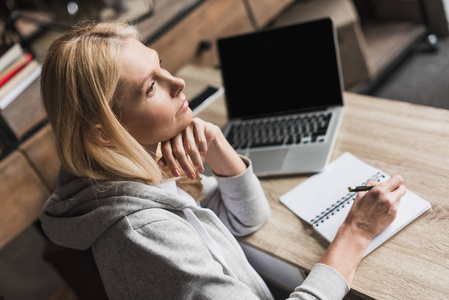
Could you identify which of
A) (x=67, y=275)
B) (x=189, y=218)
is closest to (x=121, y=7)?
(x=67, y=275)

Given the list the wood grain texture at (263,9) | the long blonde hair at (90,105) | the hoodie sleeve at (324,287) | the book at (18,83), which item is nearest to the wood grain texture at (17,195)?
the book at (18,83)

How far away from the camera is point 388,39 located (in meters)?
2.52

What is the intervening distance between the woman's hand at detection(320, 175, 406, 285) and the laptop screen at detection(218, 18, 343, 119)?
400mm

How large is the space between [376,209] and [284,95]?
0.51 meters

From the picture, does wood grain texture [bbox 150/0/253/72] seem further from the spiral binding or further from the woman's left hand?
the spiral binding

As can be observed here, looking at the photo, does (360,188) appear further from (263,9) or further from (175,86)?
(263,9)

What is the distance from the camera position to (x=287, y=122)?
1.26 m

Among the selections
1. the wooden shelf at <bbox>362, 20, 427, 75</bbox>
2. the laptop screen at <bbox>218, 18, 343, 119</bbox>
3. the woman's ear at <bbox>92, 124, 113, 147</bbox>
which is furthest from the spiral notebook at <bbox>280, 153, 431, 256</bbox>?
the wooden shelf at <bbox>362, 20, 427, 75</bbox>

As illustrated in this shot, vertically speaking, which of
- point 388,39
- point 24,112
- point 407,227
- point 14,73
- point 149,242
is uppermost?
point 14,73

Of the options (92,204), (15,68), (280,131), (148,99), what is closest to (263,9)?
(280,131)

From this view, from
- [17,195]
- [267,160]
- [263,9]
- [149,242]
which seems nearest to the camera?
[149,242]

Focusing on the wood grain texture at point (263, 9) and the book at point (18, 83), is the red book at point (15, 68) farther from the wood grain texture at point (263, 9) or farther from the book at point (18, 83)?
the wood grain texture at point (263, 9)

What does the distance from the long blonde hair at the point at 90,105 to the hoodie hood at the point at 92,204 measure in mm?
31

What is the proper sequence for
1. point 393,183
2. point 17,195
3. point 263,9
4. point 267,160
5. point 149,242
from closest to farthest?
point 149,242, point 393,183, point 267,160, point 17,195, point 263,9
